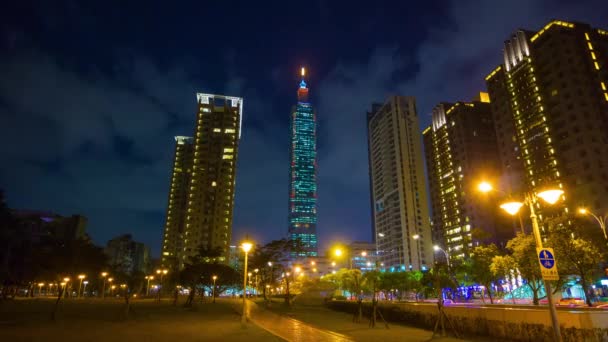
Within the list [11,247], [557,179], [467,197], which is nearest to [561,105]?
[557,179]

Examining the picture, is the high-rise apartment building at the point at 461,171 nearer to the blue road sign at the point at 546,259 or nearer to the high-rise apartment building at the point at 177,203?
the high-rise apartment building at the point at 177,203

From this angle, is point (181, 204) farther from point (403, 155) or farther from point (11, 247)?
point (11, 247)

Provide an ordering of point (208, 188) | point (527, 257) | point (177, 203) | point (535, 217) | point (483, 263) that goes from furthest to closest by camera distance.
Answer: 1. point (177, 203)
2. point (208, 188)
3. point (483, 263)
4. point (527, 257)
5. point (535, 217)

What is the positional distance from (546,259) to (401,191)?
155914 mm

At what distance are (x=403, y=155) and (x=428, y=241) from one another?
132 ft

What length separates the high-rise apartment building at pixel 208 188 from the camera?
124m

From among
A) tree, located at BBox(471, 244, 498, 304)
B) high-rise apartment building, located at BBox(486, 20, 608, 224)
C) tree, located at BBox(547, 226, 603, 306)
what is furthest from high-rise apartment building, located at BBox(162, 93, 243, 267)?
tree, located at BBox(547, 226, 603, 306)

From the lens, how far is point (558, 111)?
87.0 m

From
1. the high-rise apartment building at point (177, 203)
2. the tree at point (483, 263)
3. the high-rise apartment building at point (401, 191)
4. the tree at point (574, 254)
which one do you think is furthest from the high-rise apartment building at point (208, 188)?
the tree at point (574, 254)

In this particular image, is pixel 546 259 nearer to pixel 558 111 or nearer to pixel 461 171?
pixel 558 111

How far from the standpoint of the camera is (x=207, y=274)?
5328 cm

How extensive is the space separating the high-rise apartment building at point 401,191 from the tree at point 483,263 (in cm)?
10076

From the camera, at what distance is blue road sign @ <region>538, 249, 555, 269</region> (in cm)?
1042

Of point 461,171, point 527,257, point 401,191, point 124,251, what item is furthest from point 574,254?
point 124,251
